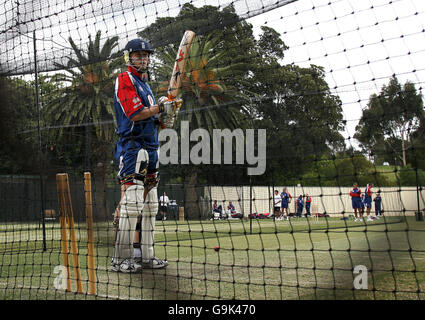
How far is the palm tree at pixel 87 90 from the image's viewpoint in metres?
5.34

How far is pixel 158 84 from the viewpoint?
902 cm

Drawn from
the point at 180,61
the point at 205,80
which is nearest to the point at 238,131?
the point at 205,80

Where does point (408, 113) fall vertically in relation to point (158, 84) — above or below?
below

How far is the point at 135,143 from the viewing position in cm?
525

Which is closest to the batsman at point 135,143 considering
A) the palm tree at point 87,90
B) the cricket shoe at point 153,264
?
the cricket shoe at point 153,264

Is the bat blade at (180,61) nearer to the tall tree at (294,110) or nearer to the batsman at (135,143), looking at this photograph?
the batsman at (135,143)

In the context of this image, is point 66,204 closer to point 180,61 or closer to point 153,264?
point 153,264

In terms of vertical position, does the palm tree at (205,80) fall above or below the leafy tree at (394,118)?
above

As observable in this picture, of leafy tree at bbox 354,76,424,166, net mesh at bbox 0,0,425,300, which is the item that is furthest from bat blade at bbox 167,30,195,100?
leafy tree at bbox 354,76,424,166

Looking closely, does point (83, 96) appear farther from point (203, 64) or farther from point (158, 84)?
point (203, 64)

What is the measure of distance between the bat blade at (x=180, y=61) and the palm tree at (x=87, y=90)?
0.69 meters
